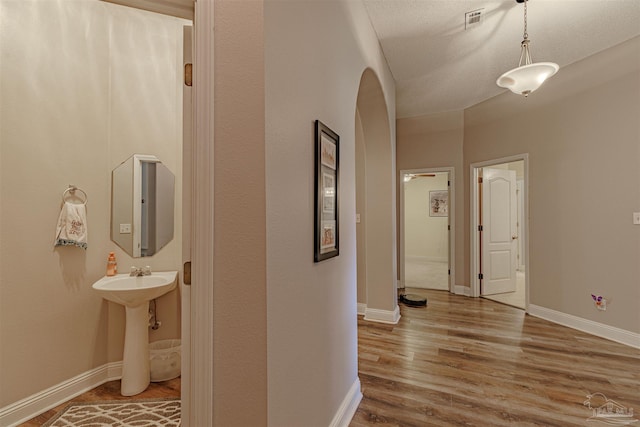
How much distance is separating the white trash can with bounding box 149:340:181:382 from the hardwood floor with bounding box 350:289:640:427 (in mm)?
1444

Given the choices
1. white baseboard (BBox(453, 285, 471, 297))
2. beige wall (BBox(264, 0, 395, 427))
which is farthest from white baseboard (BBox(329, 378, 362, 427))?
white baseboard (BBox(453, 285, 471, 297))

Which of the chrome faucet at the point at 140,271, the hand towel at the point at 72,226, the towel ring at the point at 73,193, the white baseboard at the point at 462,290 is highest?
the towel ring at the point at 73,193

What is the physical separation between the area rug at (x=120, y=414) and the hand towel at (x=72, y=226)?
3.60 ft

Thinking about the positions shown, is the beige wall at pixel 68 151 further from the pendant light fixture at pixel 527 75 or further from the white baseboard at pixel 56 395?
the pendant light fixture at pixel 527 75

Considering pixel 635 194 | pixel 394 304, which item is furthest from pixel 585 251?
pixel 394 304

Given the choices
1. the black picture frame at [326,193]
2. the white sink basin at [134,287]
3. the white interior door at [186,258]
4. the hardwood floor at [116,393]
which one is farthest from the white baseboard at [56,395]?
the black picture frame at [326,193]

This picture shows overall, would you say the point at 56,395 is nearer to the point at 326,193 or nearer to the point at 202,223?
the point at 202,223

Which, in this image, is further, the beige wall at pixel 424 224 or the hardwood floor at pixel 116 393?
the beige wall at pixel 424 224

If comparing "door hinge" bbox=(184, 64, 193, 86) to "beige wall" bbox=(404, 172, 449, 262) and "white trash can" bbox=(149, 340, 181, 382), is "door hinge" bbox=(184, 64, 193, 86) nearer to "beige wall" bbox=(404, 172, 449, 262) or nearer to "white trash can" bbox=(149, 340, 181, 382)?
"white trash can" bbox=(149, 340, 181, 382)

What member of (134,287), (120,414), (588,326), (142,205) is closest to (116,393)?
(120,414)

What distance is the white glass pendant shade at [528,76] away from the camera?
2189 millimetres

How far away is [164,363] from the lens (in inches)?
88.8

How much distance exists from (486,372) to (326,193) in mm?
2092

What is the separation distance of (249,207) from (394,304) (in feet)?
9.74
